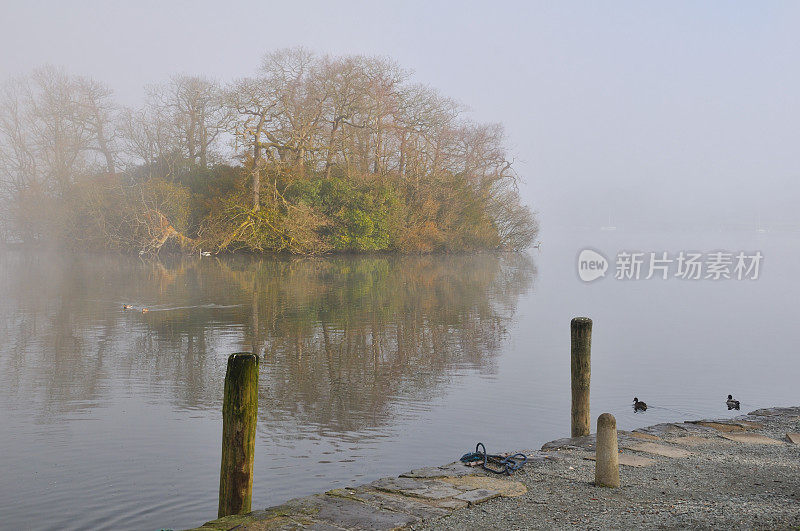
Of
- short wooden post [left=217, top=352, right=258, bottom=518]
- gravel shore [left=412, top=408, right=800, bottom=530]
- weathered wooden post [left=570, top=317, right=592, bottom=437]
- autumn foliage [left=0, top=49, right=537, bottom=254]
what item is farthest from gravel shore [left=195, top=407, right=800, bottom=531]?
autumn foliage [left=0, top=49, right=537, bottom=254]

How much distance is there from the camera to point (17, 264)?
35.1 m

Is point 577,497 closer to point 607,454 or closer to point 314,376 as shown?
point 607,454

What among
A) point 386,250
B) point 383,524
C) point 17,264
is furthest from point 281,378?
point 386,250

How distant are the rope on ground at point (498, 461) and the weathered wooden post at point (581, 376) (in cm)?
140

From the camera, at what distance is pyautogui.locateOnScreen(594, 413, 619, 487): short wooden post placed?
20.2 feet

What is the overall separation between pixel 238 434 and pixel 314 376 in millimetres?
5861

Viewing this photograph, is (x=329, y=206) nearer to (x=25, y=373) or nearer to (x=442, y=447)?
(x=25, y=373)

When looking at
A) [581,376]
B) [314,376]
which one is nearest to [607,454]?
[581,376]

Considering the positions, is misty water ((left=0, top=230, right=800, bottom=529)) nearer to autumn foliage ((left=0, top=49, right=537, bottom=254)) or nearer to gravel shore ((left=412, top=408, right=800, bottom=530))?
gravel shore ((left=412, top=408, right=800, bottom=530))

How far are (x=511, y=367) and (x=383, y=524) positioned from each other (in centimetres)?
796

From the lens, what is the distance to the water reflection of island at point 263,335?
10305 millimetres

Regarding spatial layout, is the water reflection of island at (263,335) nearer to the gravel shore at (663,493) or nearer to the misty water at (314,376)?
the misty water at (314,376)

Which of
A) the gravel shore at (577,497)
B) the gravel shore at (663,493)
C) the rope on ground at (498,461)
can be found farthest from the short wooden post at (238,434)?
the rope on ground at (498,461)

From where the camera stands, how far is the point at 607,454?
618 cm
